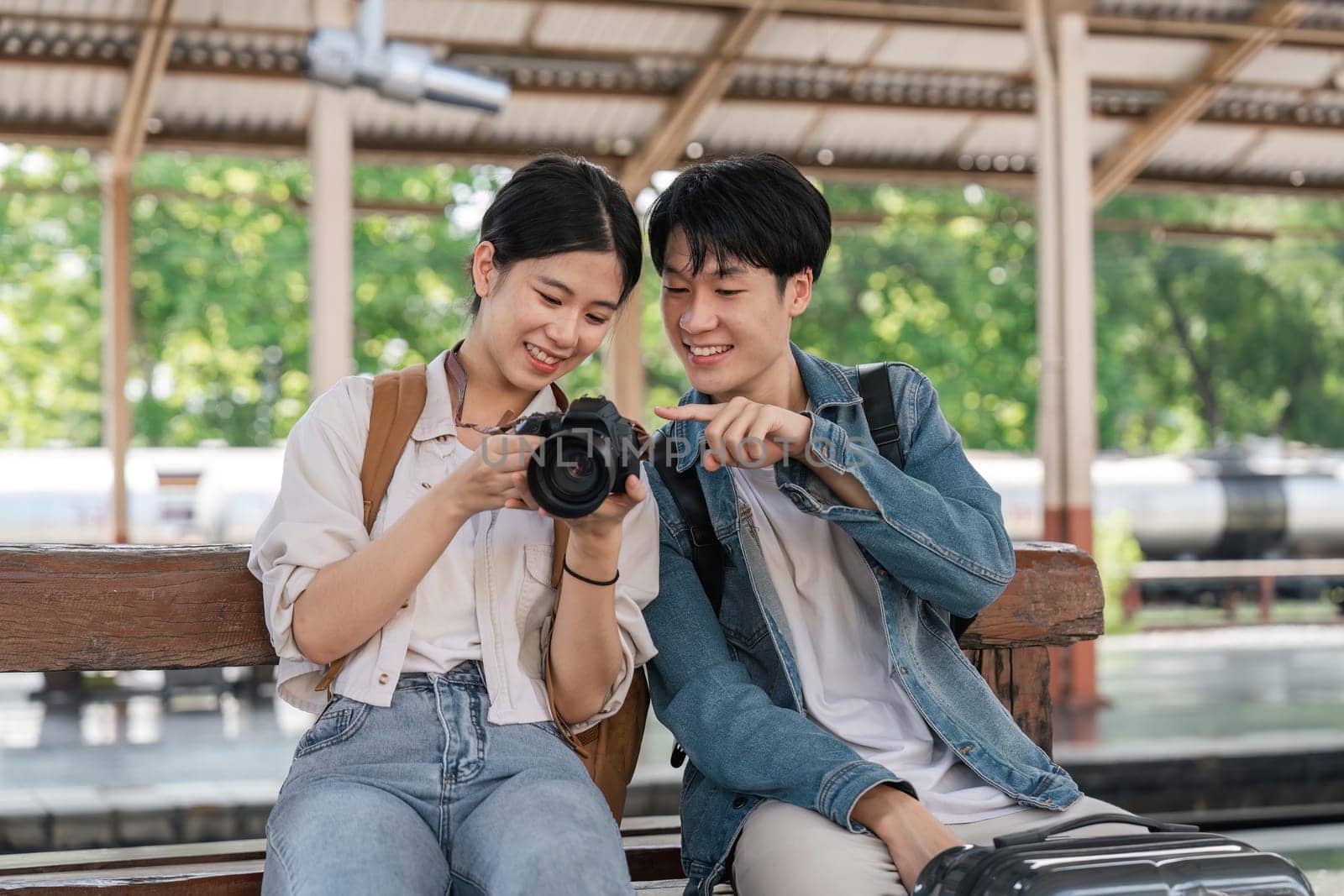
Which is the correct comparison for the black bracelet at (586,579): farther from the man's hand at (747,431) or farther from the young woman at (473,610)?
the man's hand at (747,431)

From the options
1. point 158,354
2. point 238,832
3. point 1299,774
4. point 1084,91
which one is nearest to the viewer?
point 238,832

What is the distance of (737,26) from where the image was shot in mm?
8742

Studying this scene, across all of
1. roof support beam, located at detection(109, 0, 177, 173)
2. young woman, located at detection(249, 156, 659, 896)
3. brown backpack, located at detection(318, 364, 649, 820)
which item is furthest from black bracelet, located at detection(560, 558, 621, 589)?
roof support beam, located at detection(109, 0, 177, 173)

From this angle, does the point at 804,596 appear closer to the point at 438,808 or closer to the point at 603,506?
the point at 603,506

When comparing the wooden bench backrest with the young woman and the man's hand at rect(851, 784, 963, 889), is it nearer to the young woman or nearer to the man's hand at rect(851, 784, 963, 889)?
the young woman

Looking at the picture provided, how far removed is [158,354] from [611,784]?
60.5 feet

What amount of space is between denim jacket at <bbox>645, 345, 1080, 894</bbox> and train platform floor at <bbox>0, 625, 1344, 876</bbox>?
177cm

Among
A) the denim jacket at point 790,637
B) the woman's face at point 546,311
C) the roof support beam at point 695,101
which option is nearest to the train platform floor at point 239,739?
the denim jacket at point 790,637

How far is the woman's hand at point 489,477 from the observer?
5.88 feet

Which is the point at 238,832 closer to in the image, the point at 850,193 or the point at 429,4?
the point at 429,4

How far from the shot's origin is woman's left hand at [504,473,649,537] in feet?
5.94

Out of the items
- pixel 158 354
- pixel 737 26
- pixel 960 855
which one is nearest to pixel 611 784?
pixel 960 855

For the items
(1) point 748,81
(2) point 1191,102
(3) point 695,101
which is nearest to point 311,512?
(3) point 695,101

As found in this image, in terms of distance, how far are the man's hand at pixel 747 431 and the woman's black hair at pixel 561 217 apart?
0.32 m
